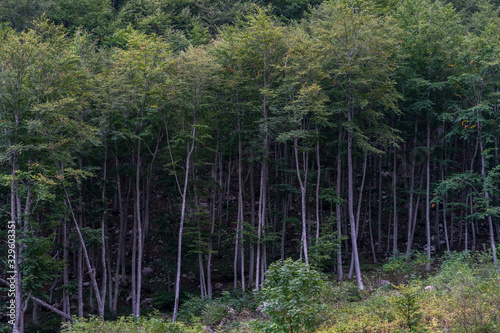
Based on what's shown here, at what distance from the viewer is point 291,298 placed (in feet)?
21.5

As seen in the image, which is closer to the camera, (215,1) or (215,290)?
(215,290)

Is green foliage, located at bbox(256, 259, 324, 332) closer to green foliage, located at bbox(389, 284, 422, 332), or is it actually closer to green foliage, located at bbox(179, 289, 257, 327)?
green foliage, located at bbox(389, 284, 422, 332)

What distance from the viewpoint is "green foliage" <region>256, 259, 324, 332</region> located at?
630 centimetres

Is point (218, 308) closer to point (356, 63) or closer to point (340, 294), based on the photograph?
point (340, 294)

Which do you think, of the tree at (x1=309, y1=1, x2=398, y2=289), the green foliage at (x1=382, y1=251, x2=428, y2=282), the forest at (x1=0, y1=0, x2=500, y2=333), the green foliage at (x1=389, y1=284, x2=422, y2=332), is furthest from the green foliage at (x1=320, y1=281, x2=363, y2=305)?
the green foliage at (x1=389, y1=284, x2=422, y2=332)

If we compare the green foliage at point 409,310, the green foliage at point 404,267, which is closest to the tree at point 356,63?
the green foliage at point 404,267

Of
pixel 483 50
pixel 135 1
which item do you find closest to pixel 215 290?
pixel 483 50

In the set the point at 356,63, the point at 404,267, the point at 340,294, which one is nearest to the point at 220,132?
the point at 356,63

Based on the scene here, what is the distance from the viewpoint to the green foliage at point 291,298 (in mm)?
6301

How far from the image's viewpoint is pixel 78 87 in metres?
13.8

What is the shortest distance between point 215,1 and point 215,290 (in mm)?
25753

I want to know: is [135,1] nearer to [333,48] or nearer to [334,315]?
[333,48]

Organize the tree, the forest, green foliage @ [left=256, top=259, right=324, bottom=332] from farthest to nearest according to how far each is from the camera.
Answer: the tree → the forest → green foliage @ [left=256, top=259, right=324, bottom=332]

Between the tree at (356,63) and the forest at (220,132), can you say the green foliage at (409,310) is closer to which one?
the forest at (220,132)
